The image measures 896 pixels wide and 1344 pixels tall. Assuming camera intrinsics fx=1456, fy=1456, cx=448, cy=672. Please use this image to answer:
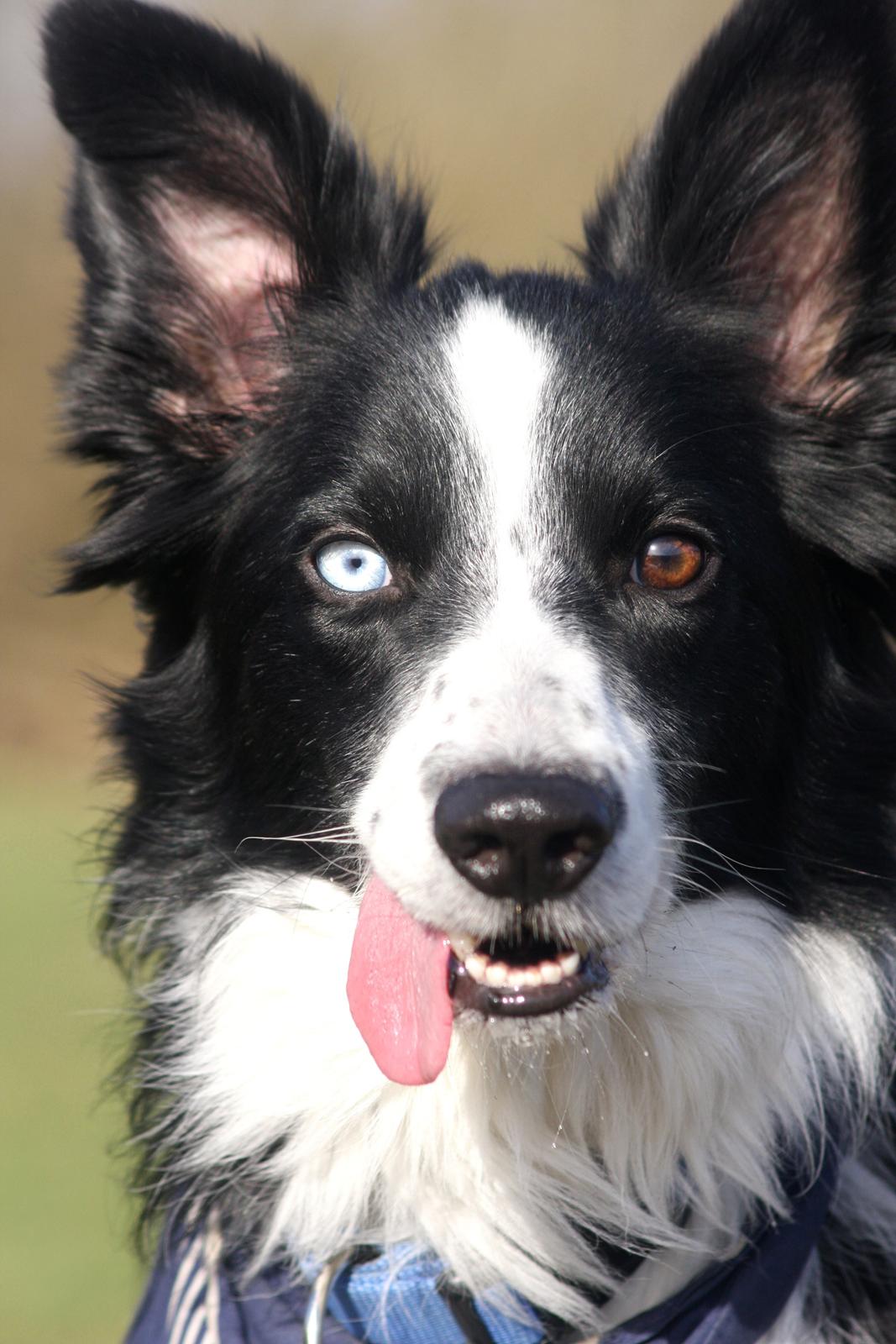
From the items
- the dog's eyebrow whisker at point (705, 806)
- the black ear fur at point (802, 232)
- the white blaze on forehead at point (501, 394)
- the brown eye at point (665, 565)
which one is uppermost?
the black ear fur at point (802, 232)

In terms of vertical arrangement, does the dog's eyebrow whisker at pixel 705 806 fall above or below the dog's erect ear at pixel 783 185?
below

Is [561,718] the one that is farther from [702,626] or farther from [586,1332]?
[586,1332]

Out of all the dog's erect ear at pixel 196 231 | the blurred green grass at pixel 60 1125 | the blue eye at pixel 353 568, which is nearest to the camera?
the blue eye at pixel 353 568

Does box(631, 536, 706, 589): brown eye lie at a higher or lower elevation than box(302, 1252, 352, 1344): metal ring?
higher

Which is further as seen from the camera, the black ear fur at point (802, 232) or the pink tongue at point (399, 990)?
the black ear fur at point (802, 232)

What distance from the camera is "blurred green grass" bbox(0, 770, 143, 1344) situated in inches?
226

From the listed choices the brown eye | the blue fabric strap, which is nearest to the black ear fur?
the brown eye

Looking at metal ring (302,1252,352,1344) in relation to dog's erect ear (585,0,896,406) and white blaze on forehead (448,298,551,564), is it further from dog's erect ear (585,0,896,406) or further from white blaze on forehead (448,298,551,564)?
Answer: dog's erect ear (585,0,896,406)

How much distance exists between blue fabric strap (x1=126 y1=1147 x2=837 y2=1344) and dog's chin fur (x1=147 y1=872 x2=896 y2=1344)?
0.05 meters

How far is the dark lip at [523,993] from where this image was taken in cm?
277

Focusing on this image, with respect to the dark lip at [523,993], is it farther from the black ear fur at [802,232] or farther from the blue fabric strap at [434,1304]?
the black ear fur at [802,232]

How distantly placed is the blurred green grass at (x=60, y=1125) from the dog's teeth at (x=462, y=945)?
1.34 m

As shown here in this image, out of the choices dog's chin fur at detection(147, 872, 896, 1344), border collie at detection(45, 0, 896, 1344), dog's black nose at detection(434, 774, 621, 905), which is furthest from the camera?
dog's chin fur at detection(147, 872, 896, 1344)

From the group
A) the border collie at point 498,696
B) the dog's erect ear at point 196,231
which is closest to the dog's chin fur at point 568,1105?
the border collie at point 498,696
